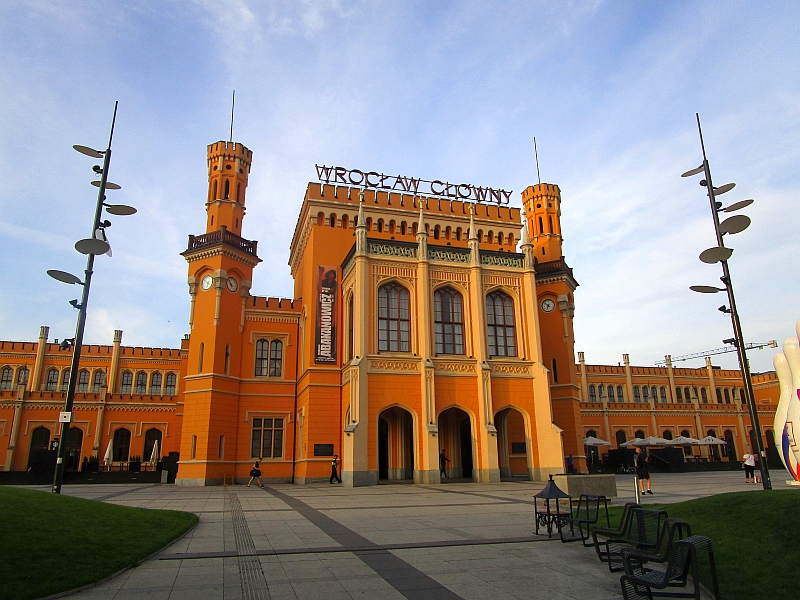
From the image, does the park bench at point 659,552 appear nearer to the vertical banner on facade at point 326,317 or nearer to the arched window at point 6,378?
the vertical banner on facade at point 326,317

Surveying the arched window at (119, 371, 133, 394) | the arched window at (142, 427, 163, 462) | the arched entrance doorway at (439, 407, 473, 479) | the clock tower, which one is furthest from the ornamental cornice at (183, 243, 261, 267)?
the arched window at (119, 371, 133, 394)

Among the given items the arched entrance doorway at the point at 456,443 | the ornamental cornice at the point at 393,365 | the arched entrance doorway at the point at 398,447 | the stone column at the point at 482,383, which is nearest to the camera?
the stone column at the point at 482,383

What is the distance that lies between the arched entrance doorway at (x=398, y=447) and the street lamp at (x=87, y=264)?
1860 cm

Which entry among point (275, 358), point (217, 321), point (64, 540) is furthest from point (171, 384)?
point (64, 540)

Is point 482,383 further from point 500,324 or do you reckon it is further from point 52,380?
point 52,380

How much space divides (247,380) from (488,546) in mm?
27959

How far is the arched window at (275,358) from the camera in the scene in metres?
36.9

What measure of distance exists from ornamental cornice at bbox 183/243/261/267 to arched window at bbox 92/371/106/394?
89.4 ft

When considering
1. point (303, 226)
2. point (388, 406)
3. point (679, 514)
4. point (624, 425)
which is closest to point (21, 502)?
point (679, 514)

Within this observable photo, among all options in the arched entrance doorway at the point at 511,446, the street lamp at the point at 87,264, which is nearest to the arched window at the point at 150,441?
the arched entrance doorway at the point at 511,446

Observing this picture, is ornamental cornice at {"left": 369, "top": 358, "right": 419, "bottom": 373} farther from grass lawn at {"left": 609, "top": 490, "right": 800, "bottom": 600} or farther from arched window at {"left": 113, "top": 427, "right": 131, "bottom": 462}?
arched window at {"left": 113, "top": 427, "right": 131, "bottom": 462}

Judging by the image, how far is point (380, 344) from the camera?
30438 mm

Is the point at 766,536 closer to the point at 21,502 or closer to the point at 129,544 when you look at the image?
the point at 129,544

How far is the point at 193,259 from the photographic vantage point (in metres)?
36.8
